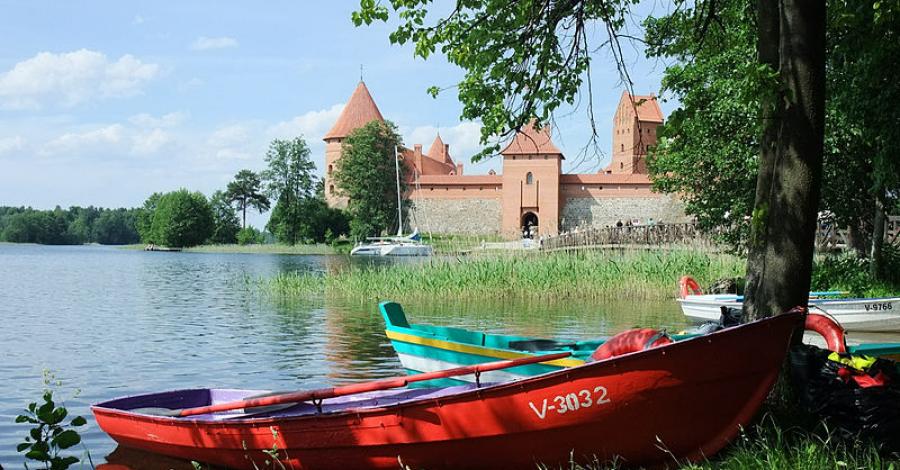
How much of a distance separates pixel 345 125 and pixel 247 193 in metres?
14.6

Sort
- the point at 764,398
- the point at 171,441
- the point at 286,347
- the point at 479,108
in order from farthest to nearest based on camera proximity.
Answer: the point at 286,347
the point at 479,108
the point at 171,441
the point at 764,398

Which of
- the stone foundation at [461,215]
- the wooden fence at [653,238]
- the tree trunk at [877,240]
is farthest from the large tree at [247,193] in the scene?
the tree trunk at [877,240]

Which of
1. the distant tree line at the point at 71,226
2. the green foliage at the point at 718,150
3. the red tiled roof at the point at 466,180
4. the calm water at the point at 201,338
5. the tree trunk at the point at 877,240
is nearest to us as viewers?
the calm water at the point at 201,338

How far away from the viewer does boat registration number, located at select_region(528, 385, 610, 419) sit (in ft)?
17.4

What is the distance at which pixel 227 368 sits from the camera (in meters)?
12.2

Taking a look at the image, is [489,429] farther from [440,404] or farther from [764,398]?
[764,398]

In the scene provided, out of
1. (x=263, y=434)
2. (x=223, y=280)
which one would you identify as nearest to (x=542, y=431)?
(x=263, y=434)

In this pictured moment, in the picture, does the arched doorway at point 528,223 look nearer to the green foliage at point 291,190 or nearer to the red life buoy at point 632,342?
the green foliage at point 291,190

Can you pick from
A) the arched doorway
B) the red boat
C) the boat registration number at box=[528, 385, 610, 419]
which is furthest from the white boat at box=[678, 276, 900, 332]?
the arched doorway

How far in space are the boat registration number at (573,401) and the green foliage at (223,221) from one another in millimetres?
77764

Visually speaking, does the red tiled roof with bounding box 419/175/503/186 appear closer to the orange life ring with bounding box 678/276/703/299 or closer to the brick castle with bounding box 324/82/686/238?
the brick castle with bounding box 324/82/686/238

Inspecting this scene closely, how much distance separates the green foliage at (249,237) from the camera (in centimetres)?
7981

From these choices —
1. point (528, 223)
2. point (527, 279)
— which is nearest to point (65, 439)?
point (527, 279)

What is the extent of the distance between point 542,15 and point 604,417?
3.28m
